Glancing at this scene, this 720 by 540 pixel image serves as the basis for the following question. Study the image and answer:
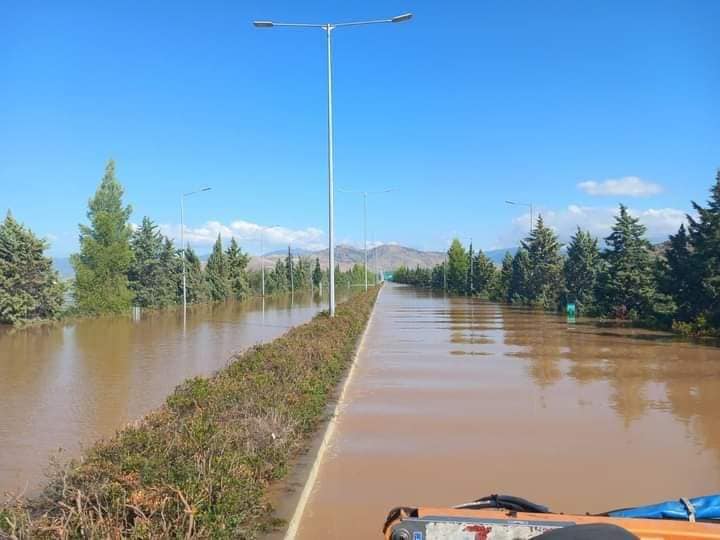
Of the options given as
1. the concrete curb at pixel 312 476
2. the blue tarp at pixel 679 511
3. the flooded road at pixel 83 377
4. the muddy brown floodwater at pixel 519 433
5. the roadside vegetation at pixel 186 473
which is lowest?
the flooded road at pixel 83 377

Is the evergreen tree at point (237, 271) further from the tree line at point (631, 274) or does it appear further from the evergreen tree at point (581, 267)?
the evergreen tree at point (581, 267)

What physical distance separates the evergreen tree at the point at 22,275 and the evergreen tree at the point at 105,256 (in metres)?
6.10

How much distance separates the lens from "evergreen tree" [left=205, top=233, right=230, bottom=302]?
5722 centimetres

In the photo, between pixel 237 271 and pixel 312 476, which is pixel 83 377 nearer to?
pixel 312 476

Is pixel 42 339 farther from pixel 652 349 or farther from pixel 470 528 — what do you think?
pixel 470 528

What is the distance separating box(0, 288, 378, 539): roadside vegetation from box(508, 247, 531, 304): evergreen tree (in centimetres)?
3428

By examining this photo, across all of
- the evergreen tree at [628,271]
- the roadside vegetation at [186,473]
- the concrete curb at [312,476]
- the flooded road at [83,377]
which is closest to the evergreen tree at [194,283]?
the flooded road at [83,377]

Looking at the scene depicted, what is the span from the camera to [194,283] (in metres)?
50.4

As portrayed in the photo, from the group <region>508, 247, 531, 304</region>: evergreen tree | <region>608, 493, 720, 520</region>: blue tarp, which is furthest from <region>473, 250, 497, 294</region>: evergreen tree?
<region>608, 493, 720, 520</region>: blue tarp

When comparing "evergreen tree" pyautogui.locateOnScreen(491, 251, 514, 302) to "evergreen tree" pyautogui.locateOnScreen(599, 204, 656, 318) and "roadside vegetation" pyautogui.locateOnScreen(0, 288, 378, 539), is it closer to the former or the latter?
"evergreen tree" pyautogui.locateOnScreen(599, 204, 656, 318)

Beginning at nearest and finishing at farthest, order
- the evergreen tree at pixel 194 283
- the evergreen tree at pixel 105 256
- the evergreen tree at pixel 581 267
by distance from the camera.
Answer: the evergreen tree at pixel 581 267
the evergreen tree at pixel 105 256
the evergreen tree at pixel 194 283

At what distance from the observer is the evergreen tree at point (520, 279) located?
4000 cm

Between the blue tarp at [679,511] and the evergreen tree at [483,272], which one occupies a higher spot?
the evergreen tree at [483,272]

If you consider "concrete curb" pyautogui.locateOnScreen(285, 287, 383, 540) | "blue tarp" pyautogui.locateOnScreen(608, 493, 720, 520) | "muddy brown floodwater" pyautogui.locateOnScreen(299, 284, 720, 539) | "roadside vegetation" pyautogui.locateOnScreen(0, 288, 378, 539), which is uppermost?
"blue tarp" pyautogui.locateOnScreen(608, 493, 720, 520)
